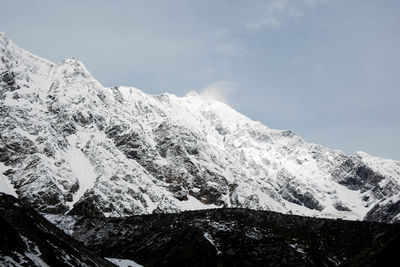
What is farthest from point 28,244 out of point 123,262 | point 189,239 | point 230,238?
point 230,238

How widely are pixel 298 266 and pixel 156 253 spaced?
30765 millimetres

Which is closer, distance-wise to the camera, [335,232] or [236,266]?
[236,266]

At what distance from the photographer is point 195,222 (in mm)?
110062

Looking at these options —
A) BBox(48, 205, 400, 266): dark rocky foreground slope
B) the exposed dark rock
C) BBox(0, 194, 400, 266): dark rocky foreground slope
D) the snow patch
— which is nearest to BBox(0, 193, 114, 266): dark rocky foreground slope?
BBox(0, 194, 400, 266): dark rocky foreground slope

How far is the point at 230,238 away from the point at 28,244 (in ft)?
145

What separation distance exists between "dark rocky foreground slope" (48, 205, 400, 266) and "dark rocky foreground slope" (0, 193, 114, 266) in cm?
2110

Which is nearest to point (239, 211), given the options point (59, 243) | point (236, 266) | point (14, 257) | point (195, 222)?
point (195, 222)

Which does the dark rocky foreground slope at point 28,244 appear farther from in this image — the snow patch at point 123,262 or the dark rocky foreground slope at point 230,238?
the dark rocky foreground slope at point 230,238

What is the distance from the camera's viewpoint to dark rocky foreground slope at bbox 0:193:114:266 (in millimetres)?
57906

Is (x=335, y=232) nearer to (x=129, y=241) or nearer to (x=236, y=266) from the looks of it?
(x=236, y=266)

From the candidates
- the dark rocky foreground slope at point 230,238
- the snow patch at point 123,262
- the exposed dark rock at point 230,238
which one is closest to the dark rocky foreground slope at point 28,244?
the snow patch at point 123,262

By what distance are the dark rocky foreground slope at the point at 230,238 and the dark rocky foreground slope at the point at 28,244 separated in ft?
69.2

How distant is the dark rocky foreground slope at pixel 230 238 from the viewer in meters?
87.1

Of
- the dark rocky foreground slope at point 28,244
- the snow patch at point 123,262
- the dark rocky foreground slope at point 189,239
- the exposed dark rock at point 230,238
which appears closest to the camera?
the dark rocky foreground slope at point 28,244
